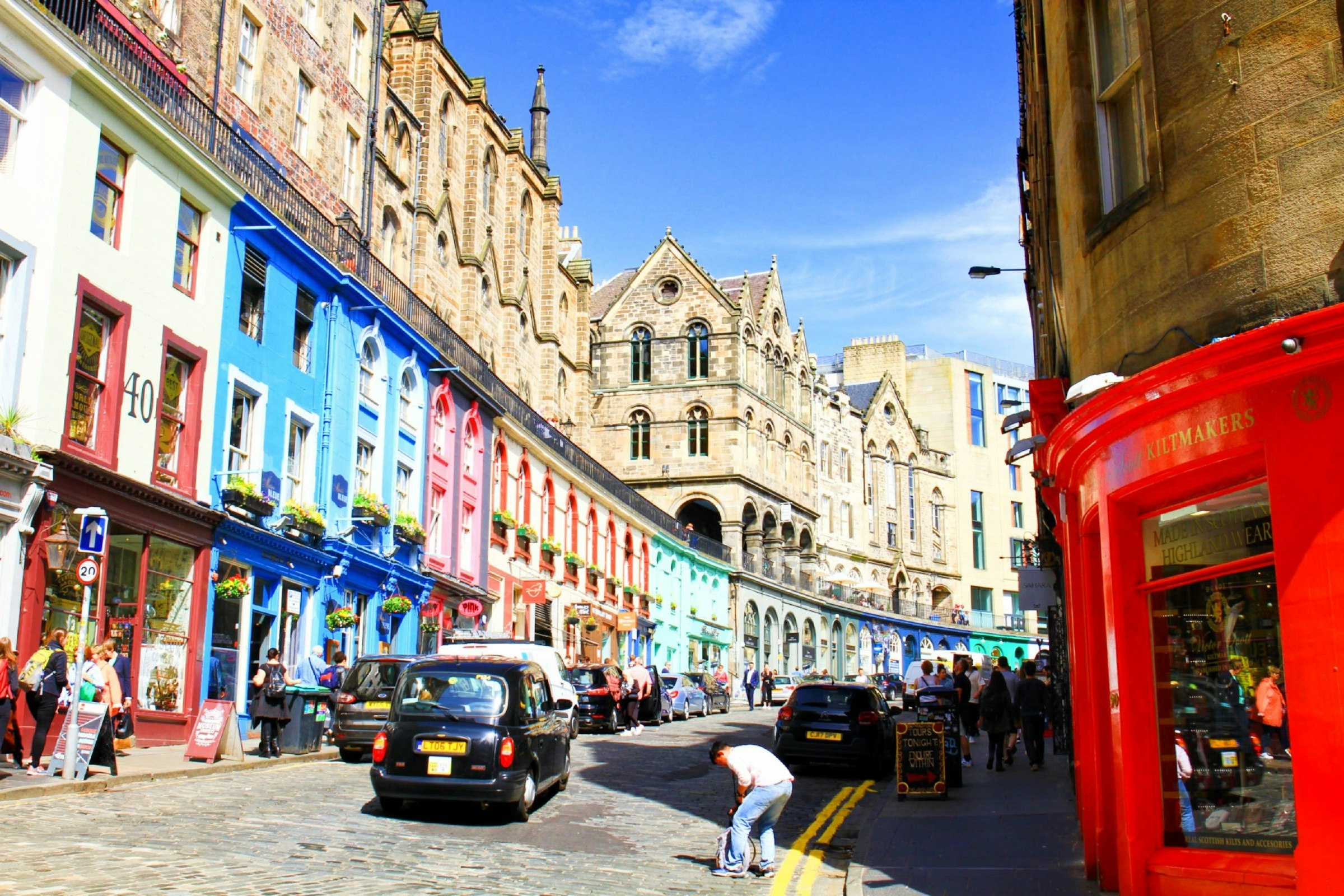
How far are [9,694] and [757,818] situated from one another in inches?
344

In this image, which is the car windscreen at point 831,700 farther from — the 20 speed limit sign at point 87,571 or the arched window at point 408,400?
the arched window at point 408,400

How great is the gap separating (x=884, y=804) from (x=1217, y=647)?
8751mm

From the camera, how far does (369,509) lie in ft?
91.6

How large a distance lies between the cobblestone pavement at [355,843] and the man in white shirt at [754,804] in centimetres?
23

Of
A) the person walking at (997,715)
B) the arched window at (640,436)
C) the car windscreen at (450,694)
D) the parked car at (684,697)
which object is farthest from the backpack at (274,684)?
the arched window at (640,436)

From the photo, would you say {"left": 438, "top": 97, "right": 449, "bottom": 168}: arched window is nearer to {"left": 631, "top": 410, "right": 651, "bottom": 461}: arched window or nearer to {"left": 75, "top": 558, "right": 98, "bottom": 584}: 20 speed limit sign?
{"left": 631, "top": 410, "right": 651, "bottom": 461}: arched window

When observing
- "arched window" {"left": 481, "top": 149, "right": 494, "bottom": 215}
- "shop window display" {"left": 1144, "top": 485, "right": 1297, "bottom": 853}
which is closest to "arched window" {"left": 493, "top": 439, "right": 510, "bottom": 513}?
"arched window" {"left": 481, "top": 149, "right": 494, "bottom": 215}

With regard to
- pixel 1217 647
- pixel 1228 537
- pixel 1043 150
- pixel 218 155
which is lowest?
pixel 1217 647

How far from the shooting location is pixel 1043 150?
16016 millimetres

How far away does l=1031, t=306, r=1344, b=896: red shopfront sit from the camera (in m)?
7.50

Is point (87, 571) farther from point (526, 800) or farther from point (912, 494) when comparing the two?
point (912, 494)

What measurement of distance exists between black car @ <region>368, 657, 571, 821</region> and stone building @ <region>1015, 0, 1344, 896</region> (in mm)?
5626

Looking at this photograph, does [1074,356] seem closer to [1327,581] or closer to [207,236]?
[1327,581]

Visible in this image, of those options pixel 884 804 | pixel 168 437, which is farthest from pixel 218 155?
pixel 884 804
